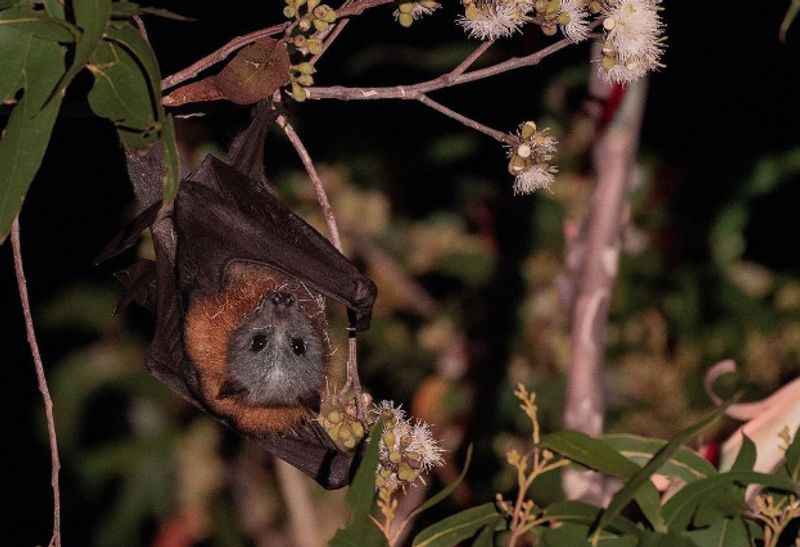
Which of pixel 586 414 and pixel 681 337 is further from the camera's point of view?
pixel 681 337

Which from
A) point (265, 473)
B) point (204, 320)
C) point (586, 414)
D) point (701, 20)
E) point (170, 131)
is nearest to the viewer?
point (170, 131)

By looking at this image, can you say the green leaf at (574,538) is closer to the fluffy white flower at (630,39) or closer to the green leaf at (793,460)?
the green leaf at (793,460)

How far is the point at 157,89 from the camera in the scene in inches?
96.9

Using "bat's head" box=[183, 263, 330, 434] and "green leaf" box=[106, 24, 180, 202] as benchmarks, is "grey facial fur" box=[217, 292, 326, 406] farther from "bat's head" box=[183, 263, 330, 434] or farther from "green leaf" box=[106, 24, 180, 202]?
"green leaf" box=[106, 24, 180, 202]

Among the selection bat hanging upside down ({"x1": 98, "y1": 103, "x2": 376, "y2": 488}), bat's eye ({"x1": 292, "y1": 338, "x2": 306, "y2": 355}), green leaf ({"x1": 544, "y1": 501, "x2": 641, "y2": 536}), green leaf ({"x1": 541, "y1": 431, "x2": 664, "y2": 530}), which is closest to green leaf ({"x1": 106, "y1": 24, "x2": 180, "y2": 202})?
bat hanging upside down ({"x1": 98, "y1": 103, "x2": 376, "y2": 488})

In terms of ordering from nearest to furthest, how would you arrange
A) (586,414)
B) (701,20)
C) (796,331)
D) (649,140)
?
(586,414), (701,20), (796,331), (649,140)

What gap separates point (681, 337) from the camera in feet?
22.5

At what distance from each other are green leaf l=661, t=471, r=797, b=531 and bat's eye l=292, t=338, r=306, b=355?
4.17ft

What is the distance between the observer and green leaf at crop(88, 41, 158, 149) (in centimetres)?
257

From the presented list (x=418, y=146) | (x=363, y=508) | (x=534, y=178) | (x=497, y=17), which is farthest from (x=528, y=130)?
(x=418, y=146)

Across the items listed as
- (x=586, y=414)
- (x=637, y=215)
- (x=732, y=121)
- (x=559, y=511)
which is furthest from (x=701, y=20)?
(x=559, y=511)

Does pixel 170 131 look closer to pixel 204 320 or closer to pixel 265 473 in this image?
pixel 204 320

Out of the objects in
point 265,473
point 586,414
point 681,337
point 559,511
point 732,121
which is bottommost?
point 265,473

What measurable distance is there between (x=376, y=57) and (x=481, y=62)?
547 mm
